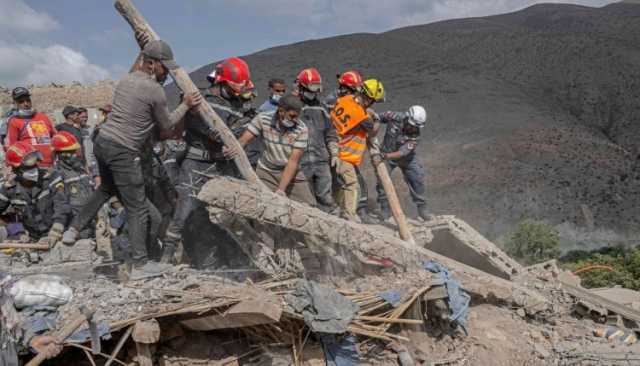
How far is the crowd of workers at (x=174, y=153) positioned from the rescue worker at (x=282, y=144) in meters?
0.01

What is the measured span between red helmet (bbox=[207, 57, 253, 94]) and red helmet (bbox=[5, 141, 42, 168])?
2537mm

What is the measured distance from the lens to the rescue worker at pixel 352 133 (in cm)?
634

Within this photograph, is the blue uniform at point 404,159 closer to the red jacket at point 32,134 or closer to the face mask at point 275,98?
the face mask at point 275,98

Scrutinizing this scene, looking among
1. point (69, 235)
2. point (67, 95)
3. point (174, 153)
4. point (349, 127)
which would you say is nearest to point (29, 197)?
point (69, 235)

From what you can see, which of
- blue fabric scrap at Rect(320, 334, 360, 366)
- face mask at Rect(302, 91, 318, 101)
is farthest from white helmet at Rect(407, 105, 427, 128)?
blue fabric scrap at Rect(320, 334, 360, 366)

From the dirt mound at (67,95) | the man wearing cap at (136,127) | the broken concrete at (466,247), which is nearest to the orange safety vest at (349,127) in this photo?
the broken concrete at (466,247)

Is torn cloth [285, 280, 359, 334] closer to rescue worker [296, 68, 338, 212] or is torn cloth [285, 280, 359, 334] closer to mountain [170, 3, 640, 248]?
rescue worker [296, 68, 338, 212]

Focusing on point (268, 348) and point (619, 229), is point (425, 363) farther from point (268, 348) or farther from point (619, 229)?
point (619, 229)

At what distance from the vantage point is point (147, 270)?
4.47m

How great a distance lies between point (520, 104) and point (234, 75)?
2021 centimetres

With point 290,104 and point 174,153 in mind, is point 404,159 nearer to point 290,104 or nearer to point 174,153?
point 290,104

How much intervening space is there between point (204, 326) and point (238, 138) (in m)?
2.08

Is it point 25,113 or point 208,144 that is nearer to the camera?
point 208,144

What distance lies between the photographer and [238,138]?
5.43 m
